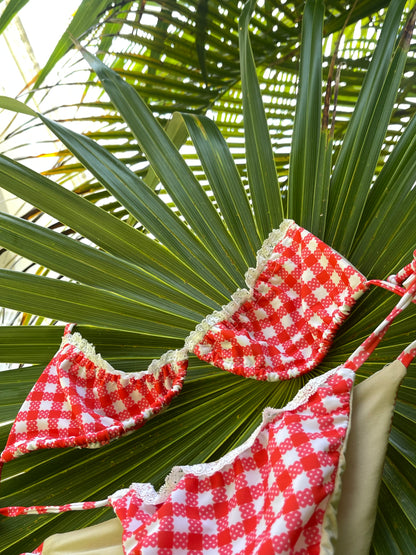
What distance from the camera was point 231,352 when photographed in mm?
831

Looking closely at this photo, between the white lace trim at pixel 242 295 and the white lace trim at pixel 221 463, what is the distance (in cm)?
20

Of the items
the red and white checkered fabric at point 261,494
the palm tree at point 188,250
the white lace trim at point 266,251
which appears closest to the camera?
the red and white checkered fabric at point 261,494

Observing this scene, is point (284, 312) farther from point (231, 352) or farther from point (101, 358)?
point (101, 358)

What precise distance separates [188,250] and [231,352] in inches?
8.3

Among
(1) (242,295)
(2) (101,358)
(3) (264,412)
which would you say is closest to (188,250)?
(1) (242,295)

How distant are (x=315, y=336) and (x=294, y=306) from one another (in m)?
0.08

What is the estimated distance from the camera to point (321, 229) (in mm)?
900

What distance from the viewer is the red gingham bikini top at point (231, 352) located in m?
0.81

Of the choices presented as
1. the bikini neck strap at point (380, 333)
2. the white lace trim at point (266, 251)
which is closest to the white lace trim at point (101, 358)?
the white lace trim at point (266, 251)

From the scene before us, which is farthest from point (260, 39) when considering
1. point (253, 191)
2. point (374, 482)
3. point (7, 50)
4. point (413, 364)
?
point (7, 50)

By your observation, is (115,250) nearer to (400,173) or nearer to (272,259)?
(272,259)

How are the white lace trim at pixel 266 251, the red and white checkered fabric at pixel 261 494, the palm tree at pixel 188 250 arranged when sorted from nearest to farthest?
the red and white checkered fabric at pixel 261 494 < the palm tree at pixel 188 250 < the white lace trim at pixel 266 251

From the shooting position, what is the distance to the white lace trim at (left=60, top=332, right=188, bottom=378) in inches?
33.7

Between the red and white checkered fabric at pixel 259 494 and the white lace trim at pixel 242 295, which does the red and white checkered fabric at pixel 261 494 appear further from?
the white lace trim at pixel 242 295
